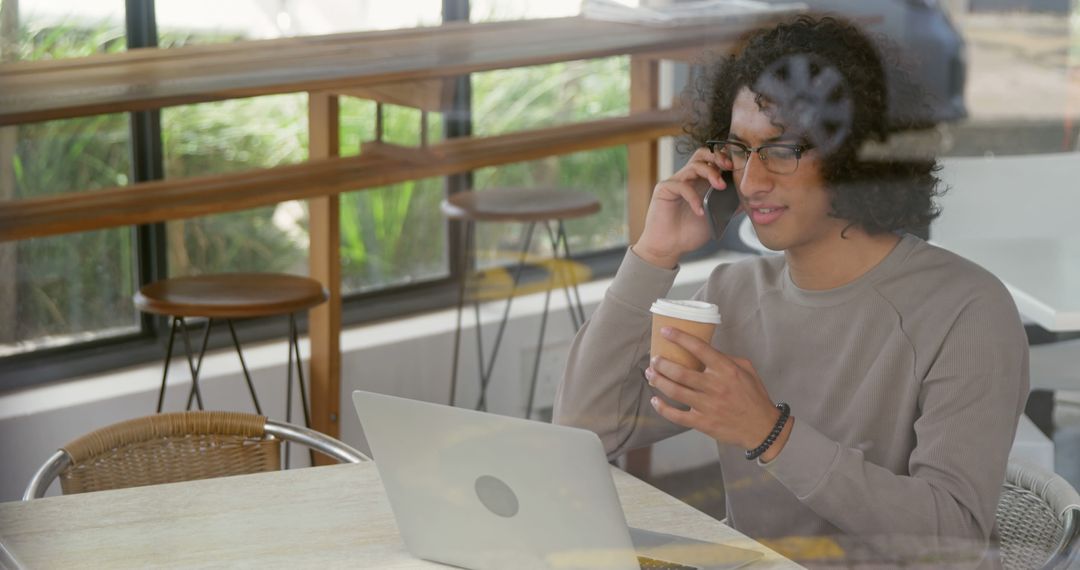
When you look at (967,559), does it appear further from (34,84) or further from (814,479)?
(34,84)

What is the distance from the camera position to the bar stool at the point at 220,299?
167 centimetres

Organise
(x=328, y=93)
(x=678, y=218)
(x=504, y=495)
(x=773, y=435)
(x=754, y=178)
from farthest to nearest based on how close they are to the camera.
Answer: (x=328, y=93) < (x=678, y=218) < (x=754, y=178) < (x=773, y=435) < (x=504, y=495)

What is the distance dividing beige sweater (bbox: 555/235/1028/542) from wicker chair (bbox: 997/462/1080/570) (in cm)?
6

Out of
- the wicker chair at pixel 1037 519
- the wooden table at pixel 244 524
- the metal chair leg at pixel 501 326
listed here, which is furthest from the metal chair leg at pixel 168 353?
the wicker chair at pixel 1037 519

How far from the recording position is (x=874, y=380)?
1350mm

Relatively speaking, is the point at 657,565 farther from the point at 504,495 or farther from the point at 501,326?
the point at 501,326

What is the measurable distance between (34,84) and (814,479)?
3.11 feet

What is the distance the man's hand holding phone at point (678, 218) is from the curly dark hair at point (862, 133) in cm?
14

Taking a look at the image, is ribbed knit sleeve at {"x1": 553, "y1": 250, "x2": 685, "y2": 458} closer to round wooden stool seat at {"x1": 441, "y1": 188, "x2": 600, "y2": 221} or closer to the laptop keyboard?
round wooden stool seat at {"x1": 441, "y1": 188, "x2": 600, "y2": 221}

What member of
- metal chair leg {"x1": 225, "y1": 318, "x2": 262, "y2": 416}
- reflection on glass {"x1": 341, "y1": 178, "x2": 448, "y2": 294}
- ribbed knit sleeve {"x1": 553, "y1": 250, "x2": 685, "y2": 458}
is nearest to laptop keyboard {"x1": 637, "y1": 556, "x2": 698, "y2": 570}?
ribbed knit sleeve {"x1": 553, "y1": 250, "x2": 685, "y2": 458}

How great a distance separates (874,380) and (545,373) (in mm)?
480

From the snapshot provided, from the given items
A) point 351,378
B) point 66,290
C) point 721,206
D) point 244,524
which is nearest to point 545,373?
point 351,378

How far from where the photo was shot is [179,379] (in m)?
1.72

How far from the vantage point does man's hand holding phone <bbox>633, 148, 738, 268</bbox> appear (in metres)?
1.44
